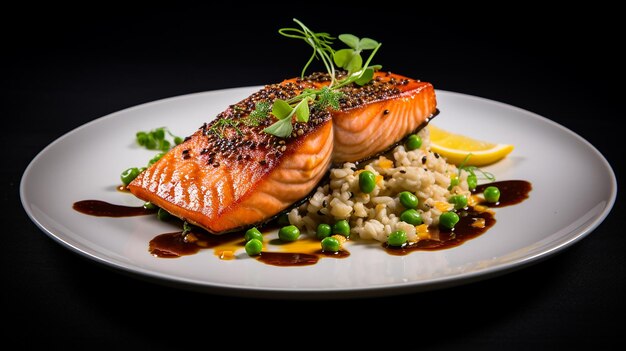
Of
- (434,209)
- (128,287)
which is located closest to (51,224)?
(128,287)

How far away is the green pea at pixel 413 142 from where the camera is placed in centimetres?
612

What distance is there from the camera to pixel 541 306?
15.0 feet

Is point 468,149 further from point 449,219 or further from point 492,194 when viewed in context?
point 449,219

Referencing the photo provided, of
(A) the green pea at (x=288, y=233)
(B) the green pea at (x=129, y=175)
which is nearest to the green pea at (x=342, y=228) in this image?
(A) the green pea at (x=288, y=233)

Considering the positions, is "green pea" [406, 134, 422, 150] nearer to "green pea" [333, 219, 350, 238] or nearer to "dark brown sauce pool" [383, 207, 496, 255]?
"dark brown sauce pool" [383, 207, 496, 255]

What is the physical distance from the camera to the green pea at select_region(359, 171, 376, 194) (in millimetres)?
5406

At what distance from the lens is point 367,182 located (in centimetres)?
540

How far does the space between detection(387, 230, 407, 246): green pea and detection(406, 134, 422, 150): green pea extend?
127 centimetres

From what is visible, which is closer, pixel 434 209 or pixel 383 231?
pixel 383 231

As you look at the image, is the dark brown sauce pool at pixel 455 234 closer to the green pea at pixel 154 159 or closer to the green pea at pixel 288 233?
the green pea at pixel 288 233

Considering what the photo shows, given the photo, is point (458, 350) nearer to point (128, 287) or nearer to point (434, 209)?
point (434, 209)

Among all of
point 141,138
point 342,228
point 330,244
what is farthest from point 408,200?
point 141,138

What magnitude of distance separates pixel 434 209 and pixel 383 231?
551 millimetres

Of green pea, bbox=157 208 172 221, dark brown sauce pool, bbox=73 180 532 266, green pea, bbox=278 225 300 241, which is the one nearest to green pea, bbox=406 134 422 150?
dark brown sauce pool, bbox=73 180 532 266
